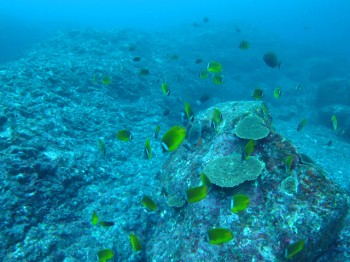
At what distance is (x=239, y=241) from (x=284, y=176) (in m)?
1.62

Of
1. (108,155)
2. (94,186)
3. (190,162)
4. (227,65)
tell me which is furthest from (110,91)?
(227,65)

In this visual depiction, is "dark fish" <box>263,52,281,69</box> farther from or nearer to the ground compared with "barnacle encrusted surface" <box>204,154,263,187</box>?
farther from the ground

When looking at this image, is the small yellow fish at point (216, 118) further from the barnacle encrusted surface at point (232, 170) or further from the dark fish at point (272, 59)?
the dark fish at point (272, 59)

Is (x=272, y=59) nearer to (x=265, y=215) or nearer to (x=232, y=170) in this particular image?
(x=232, y=170)

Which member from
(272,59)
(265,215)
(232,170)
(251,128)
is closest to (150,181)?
(232,170)

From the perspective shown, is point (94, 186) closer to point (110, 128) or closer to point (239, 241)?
point (110, 128)

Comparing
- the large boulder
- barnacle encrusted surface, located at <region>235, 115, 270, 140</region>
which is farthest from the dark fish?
the large boulder

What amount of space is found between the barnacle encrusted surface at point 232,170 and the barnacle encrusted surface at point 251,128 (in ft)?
1.74

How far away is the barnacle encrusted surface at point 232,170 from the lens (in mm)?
4938

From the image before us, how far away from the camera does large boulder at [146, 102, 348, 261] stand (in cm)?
434

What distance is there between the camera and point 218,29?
33.9 metres

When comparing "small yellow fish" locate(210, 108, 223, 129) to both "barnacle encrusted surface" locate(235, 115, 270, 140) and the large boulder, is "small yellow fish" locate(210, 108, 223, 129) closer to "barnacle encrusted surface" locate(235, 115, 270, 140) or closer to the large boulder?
"barnacle encrusted surface" locate(235, 115, 270, 140)

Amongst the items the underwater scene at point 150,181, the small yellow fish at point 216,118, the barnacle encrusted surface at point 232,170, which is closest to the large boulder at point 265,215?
the underwater scene at point 150,181

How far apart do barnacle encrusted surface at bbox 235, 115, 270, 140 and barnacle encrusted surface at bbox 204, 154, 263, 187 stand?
531 mm
